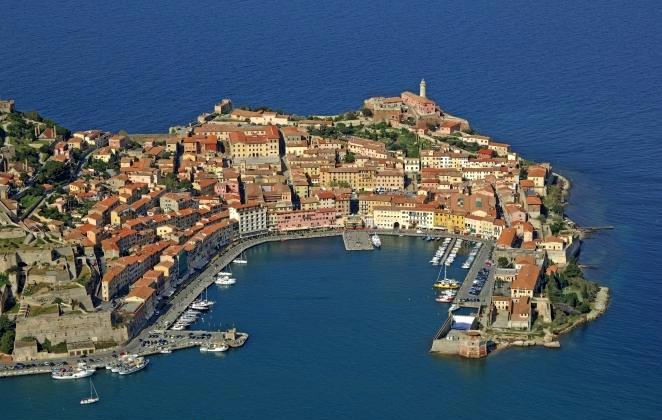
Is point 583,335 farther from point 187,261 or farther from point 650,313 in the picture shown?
point 187,261

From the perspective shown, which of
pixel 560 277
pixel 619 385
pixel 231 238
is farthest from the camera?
pixel 231 238

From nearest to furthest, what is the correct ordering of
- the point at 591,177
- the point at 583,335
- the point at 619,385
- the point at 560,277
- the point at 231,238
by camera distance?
the point at 619,385, the point at 583,335, the point at 560,277, the point at 231,238, the point at 591,177

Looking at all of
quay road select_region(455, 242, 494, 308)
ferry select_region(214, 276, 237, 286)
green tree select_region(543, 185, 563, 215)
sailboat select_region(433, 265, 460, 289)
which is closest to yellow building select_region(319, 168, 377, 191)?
green tree select_region(543, 185, 563, 215)

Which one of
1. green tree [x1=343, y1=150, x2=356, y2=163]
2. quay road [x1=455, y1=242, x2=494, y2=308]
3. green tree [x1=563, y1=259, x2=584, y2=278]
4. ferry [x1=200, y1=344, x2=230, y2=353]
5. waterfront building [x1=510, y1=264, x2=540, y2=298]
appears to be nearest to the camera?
ferry [x1=200, y1=344, x2=230, y2=353]

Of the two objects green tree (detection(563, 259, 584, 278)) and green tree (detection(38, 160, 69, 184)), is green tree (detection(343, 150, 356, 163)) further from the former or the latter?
green tree (detection(563, 259, 584, 278))

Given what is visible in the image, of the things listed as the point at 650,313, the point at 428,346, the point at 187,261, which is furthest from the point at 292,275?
the point at 650,313

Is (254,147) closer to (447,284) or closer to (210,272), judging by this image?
(210,272)

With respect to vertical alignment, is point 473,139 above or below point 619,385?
above

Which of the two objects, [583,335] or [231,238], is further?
[231,238]
